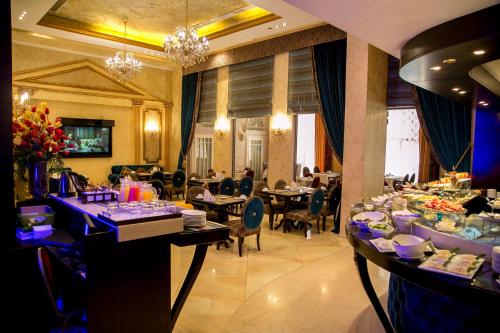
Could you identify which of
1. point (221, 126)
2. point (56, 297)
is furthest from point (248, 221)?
point (221, 126)

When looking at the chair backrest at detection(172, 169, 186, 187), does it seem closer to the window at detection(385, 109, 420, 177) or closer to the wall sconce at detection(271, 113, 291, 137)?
the wall sconce at detection(271, 113, 291, 137)

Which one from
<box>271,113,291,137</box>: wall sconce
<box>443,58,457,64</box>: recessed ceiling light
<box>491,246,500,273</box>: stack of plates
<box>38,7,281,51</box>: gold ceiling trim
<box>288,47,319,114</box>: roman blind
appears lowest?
<box>491,246,500,273</box>: stack of plates

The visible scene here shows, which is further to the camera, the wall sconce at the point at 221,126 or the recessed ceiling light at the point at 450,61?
the wall sconce at the point at 221,126

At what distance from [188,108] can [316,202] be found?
627 centimetres

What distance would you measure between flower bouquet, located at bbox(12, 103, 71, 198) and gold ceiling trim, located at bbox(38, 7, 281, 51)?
5.52 m

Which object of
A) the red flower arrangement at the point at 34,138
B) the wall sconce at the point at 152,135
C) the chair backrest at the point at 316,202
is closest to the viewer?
the red flower arrangement at the point at 34,138

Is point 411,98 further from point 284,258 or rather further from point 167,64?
point 167,64

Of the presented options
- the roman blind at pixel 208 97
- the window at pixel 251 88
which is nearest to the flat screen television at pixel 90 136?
the roman blind at pixel 208 97

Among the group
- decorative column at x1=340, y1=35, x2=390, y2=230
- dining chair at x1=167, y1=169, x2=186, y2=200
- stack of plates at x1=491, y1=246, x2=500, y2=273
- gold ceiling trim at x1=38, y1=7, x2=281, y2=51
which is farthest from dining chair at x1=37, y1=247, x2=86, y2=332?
dining chair at x1=167, y1=169, x2=186, y2=200

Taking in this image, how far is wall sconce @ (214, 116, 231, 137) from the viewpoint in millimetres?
10336

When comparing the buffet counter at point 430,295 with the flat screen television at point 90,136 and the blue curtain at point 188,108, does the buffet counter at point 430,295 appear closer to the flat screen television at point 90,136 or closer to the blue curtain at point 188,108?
the blue curtain at point 188,108

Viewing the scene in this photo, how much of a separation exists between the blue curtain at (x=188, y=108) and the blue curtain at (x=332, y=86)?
4.62 metres

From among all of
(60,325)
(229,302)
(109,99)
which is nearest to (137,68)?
(109,99)

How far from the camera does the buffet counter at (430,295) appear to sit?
186 centimetres
